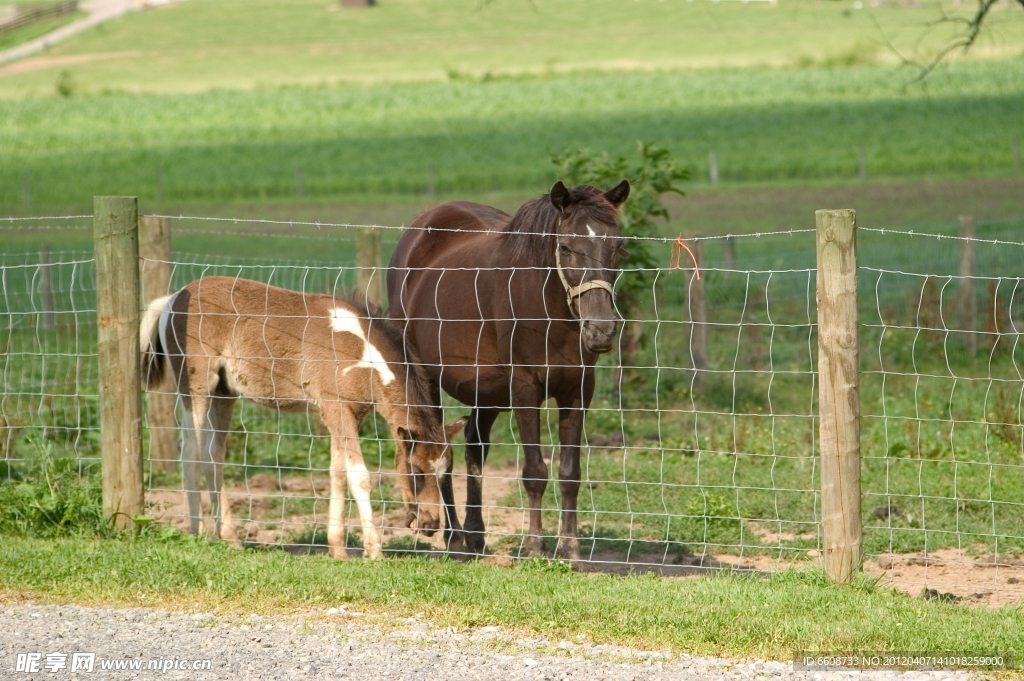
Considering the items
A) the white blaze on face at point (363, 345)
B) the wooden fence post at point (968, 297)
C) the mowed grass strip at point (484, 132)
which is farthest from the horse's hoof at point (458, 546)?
the mowed grass strip at point (484, 132)

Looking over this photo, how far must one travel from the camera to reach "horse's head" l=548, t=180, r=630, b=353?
5.38 m

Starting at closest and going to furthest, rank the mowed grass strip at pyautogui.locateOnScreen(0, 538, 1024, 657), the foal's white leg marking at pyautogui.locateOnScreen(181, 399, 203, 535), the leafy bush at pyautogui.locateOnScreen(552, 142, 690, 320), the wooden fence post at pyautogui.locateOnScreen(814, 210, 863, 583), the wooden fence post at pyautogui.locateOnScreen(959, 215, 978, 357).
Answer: the mowed grass strip at pyautogui.locateOnScreen(0, 538, 1024, 657)
the wooden fence post at pyautogui.locateOnScreen(814, 210, 863, 583)
the foal's white leg marking at pyautogui.locateOnScreen(181, 399, 203, 535)
the leafy bush at pyautogui.locateOnScreen(552, 142, 690, 320)
the wooden fence post at pyautogui.locateOnScreen(959, 215, 978, 357)

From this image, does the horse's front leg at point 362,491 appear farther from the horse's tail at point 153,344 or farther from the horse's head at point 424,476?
the horse's tail at point 153,344

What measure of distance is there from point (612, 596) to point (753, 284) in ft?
38.0

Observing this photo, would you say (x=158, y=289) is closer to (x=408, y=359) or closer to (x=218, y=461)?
(x=218, y=461)

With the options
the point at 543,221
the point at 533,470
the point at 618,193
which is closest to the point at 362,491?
the point at 533,470

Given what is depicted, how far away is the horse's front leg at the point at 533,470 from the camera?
5.85 m

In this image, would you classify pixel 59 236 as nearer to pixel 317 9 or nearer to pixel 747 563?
pixel 747 563

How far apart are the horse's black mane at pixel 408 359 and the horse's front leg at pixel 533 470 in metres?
0.50

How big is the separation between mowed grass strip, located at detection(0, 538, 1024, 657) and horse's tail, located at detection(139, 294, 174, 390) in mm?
1164


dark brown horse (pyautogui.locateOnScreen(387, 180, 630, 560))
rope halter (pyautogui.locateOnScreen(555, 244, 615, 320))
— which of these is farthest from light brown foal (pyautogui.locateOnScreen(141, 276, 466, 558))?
rope halter (pyautogui.locateOnScreen(555, 244, 615, 320))

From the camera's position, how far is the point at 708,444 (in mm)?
8664

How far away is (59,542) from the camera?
5.77 m

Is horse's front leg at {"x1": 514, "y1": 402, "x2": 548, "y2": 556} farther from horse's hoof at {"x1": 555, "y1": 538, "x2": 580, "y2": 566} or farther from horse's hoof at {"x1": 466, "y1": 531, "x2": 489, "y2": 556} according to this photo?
horse's hoof at {"x1": 466, "y1": 531, "x2": 489, "y2": 556}
